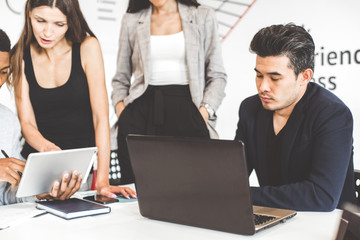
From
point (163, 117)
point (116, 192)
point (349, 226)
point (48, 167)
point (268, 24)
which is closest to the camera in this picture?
point (349, 226)

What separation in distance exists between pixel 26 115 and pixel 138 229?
1039 millimetres

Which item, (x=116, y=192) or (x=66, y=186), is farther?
(x=116, y=192)

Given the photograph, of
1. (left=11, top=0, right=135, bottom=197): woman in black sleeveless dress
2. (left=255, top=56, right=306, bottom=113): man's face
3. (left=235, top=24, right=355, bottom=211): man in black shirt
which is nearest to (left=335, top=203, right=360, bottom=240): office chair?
(left=235, top=24, right=355, bottom=211): man in black shirt

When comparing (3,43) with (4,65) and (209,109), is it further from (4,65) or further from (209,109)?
(209,109)

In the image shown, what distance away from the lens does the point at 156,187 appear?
1337 mm

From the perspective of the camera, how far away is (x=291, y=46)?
5.67ft

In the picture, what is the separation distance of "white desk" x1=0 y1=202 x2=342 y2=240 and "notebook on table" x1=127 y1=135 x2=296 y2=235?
0.09 feet

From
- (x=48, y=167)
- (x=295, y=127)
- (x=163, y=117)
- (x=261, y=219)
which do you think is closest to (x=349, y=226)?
(x=261, y=219)

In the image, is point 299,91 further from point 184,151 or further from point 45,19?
point 45,19

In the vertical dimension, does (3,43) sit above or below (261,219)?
above

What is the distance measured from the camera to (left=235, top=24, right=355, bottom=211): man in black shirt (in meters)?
1.56

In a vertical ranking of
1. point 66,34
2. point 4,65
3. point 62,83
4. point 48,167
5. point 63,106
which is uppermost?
point 66,34

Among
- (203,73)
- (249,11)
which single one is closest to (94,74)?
(203,73)

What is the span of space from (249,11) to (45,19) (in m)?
2.29
